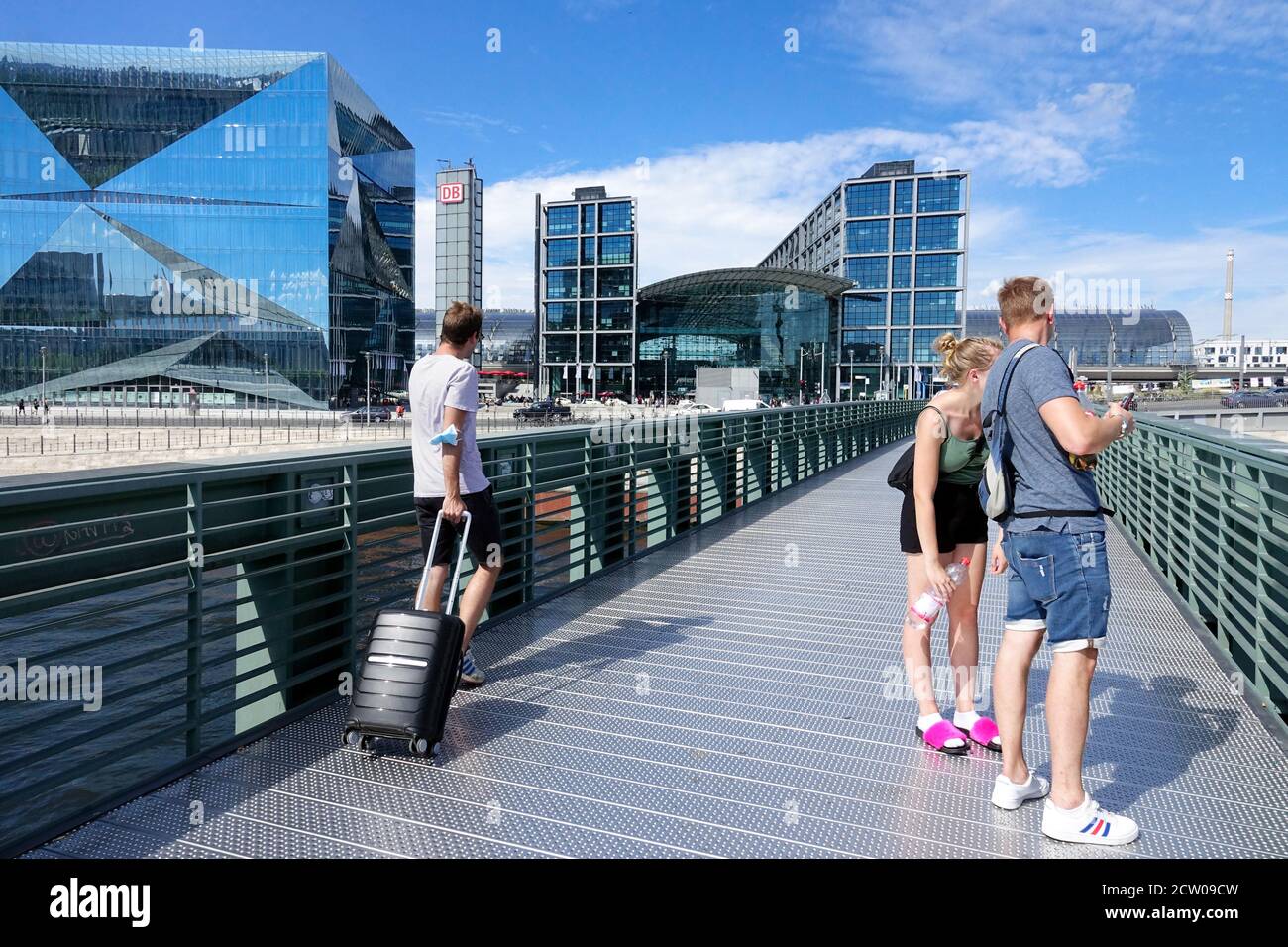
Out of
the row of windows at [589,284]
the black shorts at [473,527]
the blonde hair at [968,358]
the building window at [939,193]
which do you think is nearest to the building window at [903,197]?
the building window at [939,193]

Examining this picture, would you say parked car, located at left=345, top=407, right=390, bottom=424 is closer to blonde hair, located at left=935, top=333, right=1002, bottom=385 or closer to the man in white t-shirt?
the man in white t-shirt

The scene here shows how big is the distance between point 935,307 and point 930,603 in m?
95.3

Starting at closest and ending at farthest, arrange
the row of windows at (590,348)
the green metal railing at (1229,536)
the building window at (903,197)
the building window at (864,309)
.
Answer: the green metal railing at (1229,536) < the building window at (903,197) < the building window at (864,309) < the row of windows at (590,348)

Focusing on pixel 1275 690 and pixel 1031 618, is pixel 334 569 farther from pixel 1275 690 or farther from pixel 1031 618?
pixel 1275 690

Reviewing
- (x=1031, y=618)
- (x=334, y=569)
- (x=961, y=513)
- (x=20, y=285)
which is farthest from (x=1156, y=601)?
(x=20, y=285)

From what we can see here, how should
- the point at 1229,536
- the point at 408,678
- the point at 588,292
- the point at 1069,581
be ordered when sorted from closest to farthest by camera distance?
the point at 1069,581, the point at 408,678, the point at 1229,536, the point at 588,292

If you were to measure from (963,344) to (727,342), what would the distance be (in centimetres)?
9702

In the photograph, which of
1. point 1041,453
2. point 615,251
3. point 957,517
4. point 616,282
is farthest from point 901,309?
point 1041,453

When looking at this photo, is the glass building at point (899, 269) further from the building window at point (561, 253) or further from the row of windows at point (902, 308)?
the building window at point (561, 253)

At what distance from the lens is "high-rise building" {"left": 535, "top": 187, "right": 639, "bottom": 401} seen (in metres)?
98.0

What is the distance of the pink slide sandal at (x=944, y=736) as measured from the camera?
4285mm

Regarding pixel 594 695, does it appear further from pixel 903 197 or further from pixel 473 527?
pixel 903 197

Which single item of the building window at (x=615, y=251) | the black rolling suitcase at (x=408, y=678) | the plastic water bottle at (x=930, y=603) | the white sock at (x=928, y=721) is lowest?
the white sock at (x=928, y=721)

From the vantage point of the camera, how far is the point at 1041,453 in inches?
126
